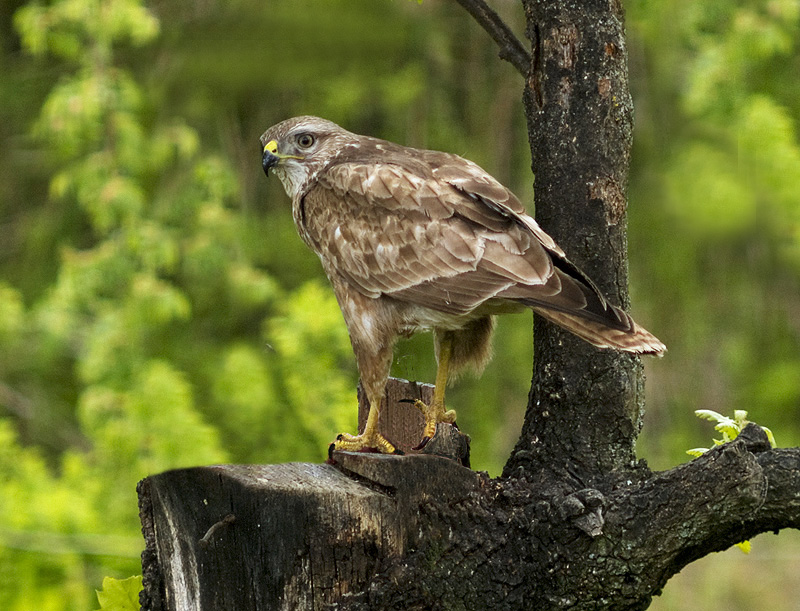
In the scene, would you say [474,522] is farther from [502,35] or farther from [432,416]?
[502,35]

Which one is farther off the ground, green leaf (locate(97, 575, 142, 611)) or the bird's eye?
the bird's eye

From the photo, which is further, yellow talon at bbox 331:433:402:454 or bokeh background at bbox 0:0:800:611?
bokeh background at bbox 0:0:800:611

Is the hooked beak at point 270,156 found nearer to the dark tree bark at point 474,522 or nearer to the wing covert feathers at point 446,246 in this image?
the wing covert feathers at point 446,246

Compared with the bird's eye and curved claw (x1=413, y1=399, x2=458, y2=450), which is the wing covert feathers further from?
curved claw (x1=413, y1=399, x2=458, y2=450)

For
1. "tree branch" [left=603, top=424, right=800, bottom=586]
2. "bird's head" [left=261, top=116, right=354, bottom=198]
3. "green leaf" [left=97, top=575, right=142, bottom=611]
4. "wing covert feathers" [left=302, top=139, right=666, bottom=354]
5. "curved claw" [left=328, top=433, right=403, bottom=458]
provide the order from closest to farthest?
"tree branch" [left=603, top=424, right=800, bottom=586] → "wing covert feathers" [left=302, top=139, right=666, bottom=354] → "green leaf" [left=97, top=575, right=142, bottom=611] → "curved claw" [left=328, top=433, right=403, bottom=458] → "bird's head" [left=261, top=116, right=354, bottom=198]

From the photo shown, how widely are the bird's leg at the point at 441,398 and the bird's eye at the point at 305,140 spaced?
2.96ft

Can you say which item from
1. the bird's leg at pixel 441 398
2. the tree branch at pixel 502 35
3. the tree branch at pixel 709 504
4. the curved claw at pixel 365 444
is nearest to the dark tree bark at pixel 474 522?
the tree branch at pixel 709 504

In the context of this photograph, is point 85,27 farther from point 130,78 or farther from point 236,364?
point 236,364

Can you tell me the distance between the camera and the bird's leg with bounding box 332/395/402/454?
3.23 metres

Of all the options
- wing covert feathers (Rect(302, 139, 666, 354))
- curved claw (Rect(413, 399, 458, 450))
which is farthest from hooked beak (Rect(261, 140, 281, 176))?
curved claw (Rect(413, 399, 458, 450))

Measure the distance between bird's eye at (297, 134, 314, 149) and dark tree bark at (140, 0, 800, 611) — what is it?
48.7 inches

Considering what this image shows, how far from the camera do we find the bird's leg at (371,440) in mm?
3227

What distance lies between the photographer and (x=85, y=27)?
540 cm

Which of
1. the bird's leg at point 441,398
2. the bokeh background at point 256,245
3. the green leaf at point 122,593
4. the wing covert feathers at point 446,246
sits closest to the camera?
the wing covert feathers at point 446,246
